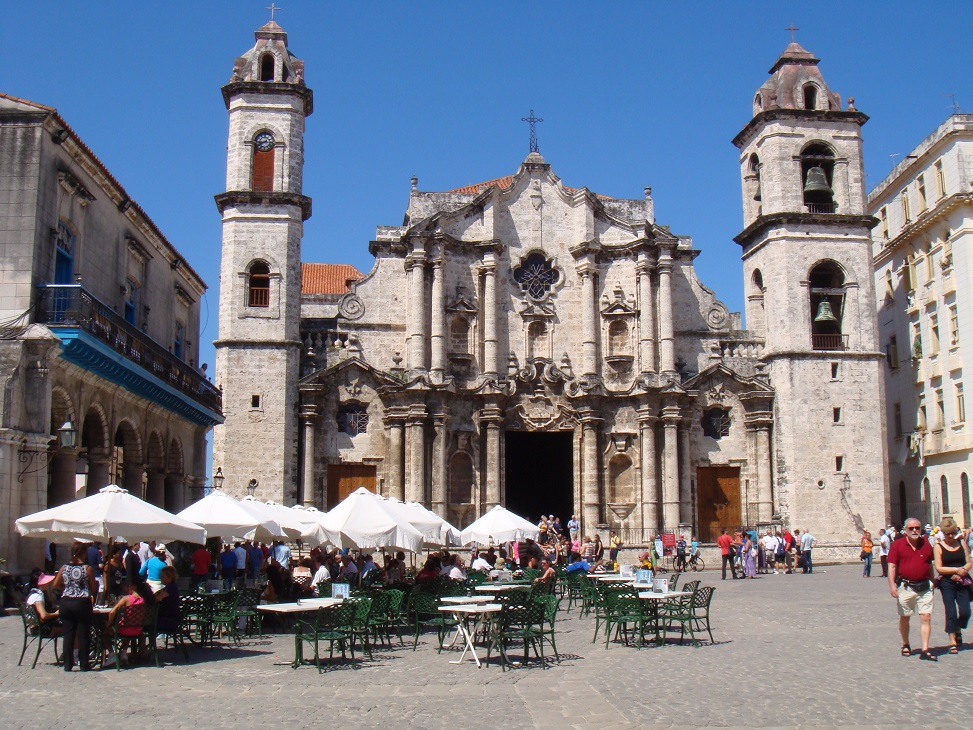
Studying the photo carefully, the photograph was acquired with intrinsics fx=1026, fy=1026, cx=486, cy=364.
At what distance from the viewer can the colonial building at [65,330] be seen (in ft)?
63.2

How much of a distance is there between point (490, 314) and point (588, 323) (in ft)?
11.3

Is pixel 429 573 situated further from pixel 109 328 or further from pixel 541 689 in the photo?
pixel 109 328

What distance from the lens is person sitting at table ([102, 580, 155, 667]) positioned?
12570 mm

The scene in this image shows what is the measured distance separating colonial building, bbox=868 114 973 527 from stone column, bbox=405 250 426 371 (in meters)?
19.0

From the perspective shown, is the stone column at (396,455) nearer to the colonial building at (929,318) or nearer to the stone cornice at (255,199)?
the stone cornice at (255,199)

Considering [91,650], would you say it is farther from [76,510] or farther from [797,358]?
[797,358]

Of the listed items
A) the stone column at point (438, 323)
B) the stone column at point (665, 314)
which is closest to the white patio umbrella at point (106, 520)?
the stone column at point (438, 323)

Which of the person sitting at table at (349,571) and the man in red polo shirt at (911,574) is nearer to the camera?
the man in red polo shirt at (911,574)

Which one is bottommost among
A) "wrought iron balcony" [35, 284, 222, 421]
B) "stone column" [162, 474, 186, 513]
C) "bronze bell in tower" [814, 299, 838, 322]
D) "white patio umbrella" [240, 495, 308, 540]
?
"white patio umbrella" [240, 495, 308, 540]

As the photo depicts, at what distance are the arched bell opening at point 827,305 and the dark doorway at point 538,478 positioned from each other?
33.0ft

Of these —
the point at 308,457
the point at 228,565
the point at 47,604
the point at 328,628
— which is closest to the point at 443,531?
the point at 228,565

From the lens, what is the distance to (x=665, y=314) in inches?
1411

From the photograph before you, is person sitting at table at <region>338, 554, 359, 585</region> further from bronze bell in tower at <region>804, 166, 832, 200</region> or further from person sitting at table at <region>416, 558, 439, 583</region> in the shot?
bronze bell in tower at <region>804, 166, 832, 200</region>

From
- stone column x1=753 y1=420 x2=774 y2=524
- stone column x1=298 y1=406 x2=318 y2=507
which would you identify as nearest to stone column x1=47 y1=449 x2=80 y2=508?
stone column x1=298 y1=406 x2=318 y2=507
